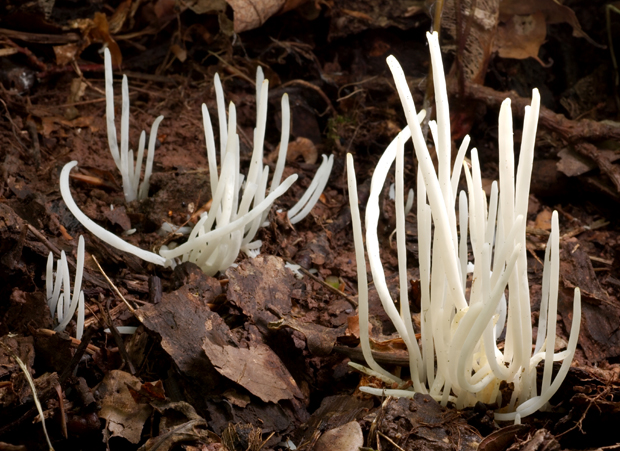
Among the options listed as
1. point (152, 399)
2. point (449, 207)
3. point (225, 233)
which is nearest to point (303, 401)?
point (152, 399)

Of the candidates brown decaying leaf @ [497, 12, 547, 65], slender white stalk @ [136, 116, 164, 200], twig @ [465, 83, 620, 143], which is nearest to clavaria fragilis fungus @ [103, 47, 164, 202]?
slender white stalk @ [136, 116, 164, 200]

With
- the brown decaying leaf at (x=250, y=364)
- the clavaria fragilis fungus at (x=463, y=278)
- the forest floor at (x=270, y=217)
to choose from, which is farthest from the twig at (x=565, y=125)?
the brown decaying leaf at (x=250, y=364)

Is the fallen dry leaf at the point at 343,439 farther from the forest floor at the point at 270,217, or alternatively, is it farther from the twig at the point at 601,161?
the twig at the point at 601,161

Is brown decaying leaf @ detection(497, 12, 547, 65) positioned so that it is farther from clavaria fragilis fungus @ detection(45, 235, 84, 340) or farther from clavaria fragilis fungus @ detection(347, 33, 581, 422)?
clavaria fragilis fungus @ detection(45, 235, 84, 340)

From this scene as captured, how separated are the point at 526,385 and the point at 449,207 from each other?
43 cm

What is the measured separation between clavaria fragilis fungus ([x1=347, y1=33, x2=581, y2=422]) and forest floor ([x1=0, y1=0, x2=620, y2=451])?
9 centimetres

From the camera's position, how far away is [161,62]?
265 centimetres

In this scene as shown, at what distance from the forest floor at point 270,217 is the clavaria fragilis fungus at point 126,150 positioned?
2.3 inches

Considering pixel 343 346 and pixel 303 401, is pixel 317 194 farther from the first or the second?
pixel 303 401

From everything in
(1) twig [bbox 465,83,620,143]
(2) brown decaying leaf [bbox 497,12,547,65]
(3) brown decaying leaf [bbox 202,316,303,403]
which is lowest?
(3) brown decaying leaf [bbox 202,316,303,403]

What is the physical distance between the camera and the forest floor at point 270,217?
1191mm

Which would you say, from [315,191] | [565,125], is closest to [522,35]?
[565,125]

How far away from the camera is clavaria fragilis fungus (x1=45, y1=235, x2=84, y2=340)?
128cm

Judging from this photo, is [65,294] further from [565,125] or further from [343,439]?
[565,125]
